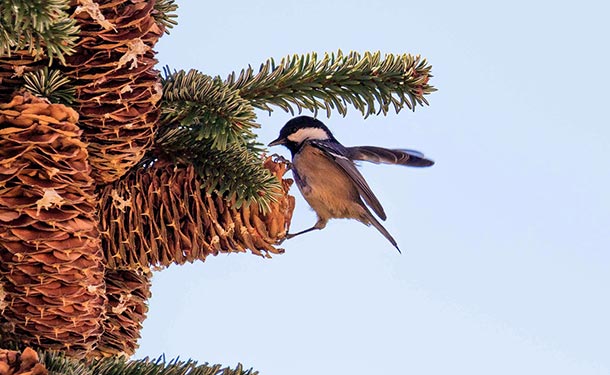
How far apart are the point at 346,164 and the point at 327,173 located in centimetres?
10

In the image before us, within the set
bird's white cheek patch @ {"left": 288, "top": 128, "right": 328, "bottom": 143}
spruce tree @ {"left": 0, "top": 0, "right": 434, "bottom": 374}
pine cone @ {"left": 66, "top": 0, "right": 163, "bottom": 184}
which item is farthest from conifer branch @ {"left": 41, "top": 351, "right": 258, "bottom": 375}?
bird's white cheek patch @ {"left": 288, "top": 128, "right": 328, "bottom": 143}

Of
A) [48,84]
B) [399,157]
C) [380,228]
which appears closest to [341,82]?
[48,84]

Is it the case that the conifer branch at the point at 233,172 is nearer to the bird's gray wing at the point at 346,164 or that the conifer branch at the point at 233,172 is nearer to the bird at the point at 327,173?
the bird at the point at 327,173

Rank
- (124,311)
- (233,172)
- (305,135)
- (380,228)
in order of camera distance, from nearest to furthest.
Result: (233,172) < (124,311) < (305,135) < (380,228)

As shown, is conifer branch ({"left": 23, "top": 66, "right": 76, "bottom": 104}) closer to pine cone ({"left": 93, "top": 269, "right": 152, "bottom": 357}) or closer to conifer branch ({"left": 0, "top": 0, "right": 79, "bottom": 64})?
conifer branch ({"left": 0, "top": 0, "right": 79, "bottom": 64})

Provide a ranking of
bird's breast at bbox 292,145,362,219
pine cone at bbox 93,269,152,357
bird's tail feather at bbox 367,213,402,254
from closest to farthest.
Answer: pine cone at bbox 93,269,152,357, bird's breast at bbox 292,145,362,219, bird's tail feather at bbox 367,213,402,254

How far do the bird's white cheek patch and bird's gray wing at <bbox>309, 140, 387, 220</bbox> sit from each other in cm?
2

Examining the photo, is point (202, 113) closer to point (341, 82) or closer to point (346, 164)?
point (341, 82)

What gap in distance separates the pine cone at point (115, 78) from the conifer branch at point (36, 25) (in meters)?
0.10

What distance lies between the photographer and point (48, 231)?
143 centimetres

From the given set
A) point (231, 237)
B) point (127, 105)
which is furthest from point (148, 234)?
point (127, 105)

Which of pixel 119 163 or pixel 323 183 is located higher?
pixel 323 183

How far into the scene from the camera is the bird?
3.08 meters

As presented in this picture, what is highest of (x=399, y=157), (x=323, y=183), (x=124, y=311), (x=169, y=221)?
(x=323, y=183)
